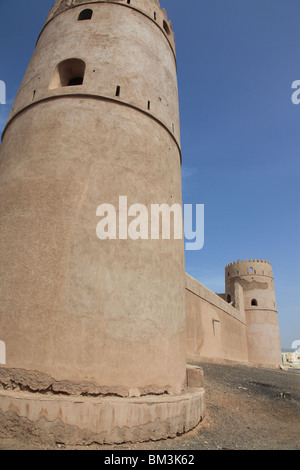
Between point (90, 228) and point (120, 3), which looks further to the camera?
→ point (120, 3)

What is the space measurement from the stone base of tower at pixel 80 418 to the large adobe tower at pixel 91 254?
0.01m

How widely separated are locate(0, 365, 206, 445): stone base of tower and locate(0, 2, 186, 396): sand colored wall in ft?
0.68

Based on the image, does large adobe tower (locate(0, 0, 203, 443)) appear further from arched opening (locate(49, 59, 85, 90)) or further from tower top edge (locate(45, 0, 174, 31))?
tower top edge (locate(45, 0, 174, 31))

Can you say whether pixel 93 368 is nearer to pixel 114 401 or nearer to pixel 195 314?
pixel 114 401

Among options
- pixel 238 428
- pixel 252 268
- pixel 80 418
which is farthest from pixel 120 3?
pixel 252 268

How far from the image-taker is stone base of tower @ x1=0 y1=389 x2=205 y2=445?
254 cm

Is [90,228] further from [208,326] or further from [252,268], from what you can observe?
[252,268]

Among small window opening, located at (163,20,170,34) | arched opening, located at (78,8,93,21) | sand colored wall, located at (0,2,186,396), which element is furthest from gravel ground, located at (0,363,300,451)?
small window opening, located at (163,20,170,34)

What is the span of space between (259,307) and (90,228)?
19851 millimetres

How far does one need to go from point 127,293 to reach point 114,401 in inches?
42.7

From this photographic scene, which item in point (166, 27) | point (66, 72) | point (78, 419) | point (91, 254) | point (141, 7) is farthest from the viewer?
point (166, 27)

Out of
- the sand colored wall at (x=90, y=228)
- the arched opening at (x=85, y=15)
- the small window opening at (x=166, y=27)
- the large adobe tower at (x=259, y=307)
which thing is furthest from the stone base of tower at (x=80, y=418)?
the large adobe tower at (x=259, y=307)

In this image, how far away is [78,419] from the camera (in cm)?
259
